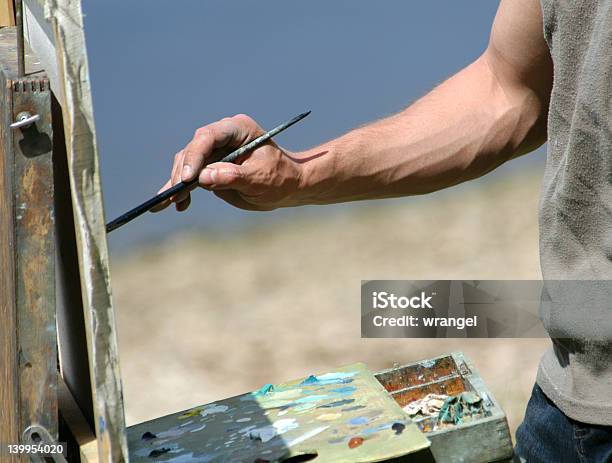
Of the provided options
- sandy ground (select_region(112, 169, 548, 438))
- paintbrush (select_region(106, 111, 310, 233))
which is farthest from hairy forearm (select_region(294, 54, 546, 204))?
sandy ground (select_region(112, 169, 548, 438))

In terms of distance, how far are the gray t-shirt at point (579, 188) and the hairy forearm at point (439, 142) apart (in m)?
0.36

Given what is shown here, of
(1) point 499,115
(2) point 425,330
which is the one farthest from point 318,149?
(2) point 425,330

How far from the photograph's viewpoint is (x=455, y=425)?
152 cm

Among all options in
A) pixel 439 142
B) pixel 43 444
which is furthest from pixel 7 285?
pixel 439 142

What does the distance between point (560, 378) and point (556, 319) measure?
11cm

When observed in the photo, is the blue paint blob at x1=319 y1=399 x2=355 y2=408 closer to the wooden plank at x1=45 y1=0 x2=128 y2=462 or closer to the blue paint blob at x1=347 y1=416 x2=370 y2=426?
the blue paint blob at x1=347 y1=416 x2=370 y2=426

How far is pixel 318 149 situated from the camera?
1.83m

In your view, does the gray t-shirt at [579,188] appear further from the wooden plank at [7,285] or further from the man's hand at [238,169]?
the wooden plank at [7,285]

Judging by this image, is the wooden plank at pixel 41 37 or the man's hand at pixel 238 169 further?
the man's hand at pixel 238 169

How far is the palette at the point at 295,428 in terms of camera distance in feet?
4.06

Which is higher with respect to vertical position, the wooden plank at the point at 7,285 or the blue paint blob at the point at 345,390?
the wooden plank at the point at 7,285

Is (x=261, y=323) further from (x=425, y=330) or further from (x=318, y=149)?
(x=318, y=149)

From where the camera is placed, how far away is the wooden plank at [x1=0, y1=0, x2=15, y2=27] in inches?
59.2

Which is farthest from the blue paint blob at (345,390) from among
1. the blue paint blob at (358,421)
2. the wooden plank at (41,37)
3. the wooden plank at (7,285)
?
the wooden plank at (41,37)
